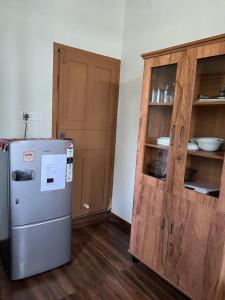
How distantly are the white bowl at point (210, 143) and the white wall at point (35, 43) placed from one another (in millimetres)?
1570

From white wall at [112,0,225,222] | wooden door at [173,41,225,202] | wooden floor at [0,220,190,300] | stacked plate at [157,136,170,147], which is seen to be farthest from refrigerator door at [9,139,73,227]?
white wall at [112,0,225,222]

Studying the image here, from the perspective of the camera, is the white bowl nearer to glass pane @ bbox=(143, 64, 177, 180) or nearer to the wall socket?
glass pane @ bbox=(143, 64, 177, 180)

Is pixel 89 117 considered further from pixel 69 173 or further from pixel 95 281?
pixel 95 281

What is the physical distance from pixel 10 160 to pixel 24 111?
2.52 feet

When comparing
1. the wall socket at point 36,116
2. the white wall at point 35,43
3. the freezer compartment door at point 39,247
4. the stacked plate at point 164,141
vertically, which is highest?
the white wall at point 35,43

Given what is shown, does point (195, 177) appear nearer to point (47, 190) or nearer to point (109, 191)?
point (47, 190)

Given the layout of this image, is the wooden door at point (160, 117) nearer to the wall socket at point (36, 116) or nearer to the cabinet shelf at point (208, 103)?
the cabinet shelf at point (208, 103)

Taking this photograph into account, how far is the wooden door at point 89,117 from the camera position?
8.49 feet

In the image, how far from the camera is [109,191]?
10.4 feet

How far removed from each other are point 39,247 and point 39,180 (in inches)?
22.6

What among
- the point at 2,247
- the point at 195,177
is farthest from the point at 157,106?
the point at 2,247

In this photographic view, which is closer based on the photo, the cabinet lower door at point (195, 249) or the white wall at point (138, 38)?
the cabinet lower door at point (195, 249)

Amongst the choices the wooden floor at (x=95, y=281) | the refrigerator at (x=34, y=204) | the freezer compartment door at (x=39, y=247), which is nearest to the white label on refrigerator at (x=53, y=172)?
the refrigerator at (x=34, y=204)

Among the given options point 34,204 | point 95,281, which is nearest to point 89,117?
point 34,204
